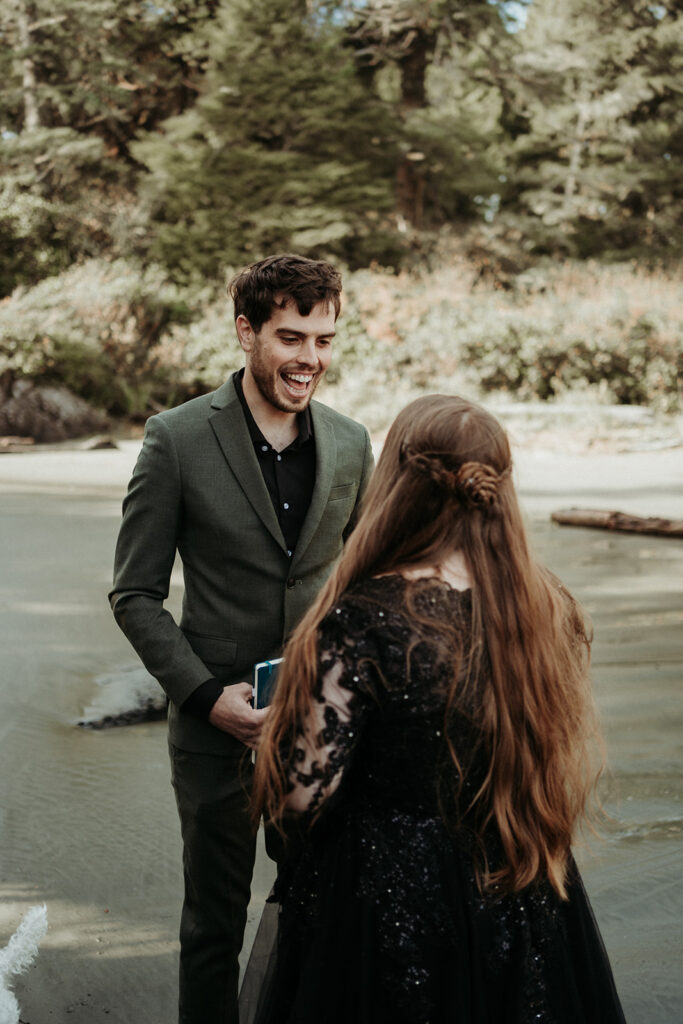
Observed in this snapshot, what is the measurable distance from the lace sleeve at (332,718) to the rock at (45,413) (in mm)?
15887

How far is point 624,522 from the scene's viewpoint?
898 centimetres

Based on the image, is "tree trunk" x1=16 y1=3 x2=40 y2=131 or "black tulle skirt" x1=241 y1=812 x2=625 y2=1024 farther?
"tree trunk" x1=16 y1=3 x2=40 y2=131

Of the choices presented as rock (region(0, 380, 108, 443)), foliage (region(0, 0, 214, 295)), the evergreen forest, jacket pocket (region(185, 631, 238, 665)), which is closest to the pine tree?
the evergreen forest

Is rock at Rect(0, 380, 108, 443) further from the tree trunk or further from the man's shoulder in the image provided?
the man's shoulder

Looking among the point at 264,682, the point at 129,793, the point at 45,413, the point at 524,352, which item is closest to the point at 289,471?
the point at 264,682

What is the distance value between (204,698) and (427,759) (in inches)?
25.5

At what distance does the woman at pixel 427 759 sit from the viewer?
58.1 inches

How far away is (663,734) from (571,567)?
3.20 meters

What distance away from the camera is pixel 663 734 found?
474 centimetres

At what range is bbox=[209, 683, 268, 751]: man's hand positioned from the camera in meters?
1.96

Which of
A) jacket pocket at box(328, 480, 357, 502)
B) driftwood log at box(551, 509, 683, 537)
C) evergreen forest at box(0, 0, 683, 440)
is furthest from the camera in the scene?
evergreen forest at box(0, 0, 683, 440)

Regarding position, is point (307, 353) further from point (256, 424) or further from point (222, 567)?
point (222, 567)

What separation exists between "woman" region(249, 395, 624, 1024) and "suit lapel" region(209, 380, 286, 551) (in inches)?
21.3

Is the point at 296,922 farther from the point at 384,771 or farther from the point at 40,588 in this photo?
the point at 40,588
